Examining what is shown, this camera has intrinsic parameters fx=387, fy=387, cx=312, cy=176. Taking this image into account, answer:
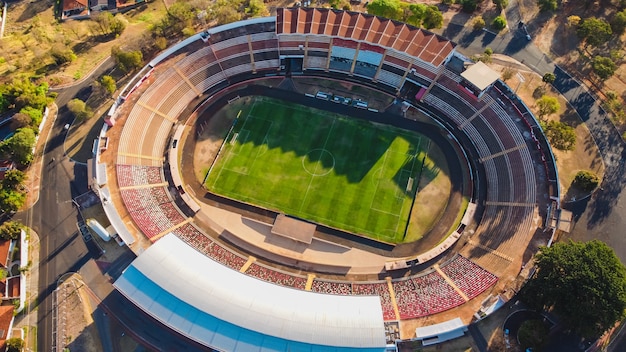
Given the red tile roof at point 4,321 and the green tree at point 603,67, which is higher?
the green tree at point 603,67

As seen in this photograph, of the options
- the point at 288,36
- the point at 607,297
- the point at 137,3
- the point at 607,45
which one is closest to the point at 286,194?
the point at 288,36

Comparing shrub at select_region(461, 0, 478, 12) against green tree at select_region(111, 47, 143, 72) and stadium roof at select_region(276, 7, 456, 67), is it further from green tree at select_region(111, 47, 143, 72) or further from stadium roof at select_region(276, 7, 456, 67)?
green tree at select_region(111, 47, 143, 72)

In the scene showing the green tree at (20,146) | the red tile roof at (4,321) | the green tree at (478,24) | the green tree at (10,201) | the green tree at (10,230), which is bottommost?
the red tile roof at (4,321)

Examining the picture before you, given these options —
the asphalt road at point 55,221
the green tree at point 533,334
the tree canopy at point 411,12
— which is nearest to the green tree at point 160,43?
the asphalt road at point 55,221

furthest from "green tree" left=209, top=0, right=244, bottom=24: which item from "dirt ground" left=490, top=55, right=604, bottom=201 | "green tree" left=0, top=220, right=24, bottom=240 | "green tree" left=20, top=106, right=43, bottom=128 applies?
"dirt ground" left=490, top=55, right=604, bottom=201

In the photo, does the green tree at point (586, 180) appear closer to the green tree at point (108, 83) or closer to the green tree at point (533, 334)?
the green tree at point (533, 334)

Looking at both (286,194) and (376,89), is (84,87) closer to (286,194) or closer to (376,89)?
(286,194)

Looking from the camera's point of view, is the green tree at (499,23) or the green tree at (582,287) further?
the green tree at (499,23)

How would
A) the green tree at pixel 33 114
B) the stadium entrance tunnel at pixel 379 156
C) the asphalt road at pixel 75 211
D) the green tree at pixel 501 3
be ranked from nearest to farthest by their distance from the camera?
1. the asphalt road at pixel 75 211
2. the stadium entrance tunnel at pixel 379 156
3. the green tree at pixel 33 114
4. the green tree at pixel 501 3
